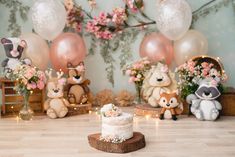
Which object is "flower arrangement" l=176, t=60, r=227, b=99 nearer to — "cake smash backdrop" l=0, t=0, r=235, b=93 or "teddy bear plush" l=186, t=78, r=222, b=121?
"teddy bear plush" l=186, t=78, r=222, b=121

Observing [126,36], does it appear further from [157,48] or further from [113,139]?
[113,139]

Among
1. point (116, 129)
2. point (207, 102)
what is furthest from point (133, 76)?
point (116, 129)

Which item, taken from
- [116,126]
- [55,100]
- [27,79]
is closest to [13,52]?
[27,79]

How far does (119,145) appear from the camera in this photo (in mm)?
2523

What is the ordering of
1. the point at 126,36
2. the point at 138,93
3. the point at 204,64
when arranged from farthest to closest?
the point at 126,36, the point at 138,93, the point at 204,64

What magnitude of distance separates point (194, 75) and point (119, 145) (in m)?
1.67

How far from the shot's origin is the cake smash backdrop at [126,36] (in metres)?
4.49

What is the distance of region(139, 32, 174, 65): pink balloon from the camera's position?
13.4ft

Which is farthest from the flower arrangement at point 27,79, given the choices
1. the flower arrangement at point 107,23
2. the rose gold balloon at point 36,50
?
the flower arrangement at point 107,23

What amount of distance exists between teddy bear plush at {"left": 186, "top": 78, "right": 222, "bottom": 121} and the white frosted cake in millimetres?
1228

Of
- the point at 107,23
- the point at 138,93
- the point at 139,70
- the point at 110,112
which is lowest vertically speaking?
the point at 110,112

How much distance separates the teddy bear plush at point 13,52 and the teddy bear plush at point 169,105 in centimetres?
153

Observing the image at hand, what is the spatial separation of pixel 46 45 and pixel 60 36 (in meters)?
0.20

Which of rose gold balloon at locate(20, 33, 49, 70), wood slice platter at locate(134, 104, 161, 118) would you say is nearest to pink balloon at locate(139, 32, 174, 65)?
wood slice platter at locate(134, 104, 161, 118)
